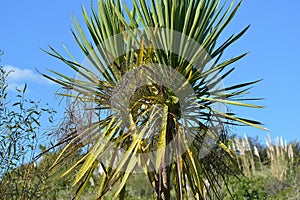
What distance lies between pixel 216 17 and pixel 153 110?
46.3 inches

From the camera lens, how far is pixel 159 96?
4.11 m

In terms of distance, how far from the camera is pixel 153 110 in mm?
3947

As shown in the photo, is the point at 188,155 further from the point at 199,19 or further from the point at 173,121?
the point at 199,19

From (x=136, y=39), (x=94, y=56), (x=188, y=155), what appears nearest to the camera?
(x=188, y=155)

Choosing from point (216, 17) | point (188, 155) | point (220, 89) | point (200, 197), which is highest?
point (216, 17)

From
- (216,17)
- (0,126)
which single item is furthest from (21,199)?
(216,17)

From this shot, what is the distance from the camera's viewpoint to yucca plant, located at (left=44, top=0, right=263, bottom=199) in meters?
3.99

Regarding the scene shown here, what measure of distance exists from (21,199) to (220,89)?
2.11 m

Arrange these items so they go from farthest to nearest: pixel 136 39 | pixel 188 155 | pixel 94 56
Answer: pixel 94 56 < pixel 136 39 < pixel 188 155

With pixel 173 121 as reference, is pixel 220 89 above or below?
above

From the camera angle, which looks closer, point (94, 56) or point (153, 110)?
point (153, 110)

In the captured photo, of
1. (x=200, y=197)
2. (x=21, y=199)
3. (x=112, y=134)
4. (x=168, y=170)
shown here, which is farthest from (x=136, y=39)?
(x=21, y=199)

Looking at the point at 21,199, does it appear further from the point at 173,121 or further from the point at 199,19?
the point at 199,19

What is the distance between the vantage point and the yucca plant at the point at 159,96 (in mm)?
3988
